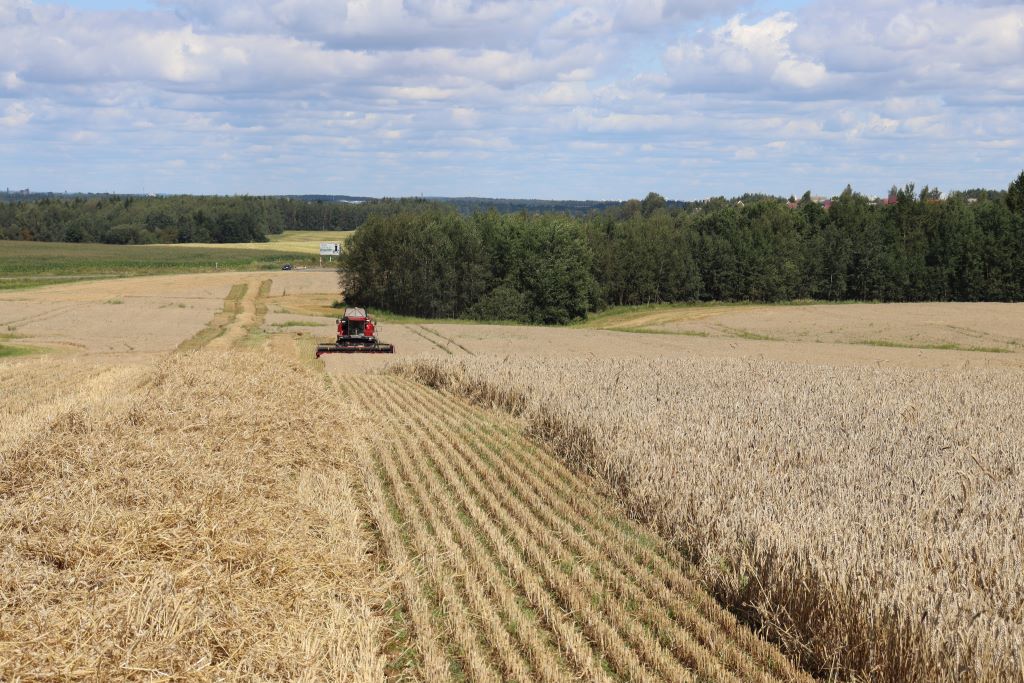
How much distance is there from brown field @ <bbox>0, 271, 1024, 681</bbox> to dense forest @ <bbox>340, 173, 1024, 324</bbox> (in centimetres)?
5721

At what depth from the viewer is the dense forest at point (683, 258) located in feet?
254

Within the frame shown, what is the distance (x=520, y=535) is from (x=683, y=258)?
82.0 m

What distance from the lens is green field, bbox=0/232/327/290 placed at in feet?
347

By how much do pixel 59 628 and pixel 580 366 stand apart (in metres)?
20.4

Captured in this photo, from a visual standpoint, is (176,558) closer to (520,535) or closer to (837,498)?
(520,535)

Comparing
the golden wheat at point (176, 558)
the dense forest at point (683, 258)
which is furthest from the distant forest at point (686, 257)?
the golden wheat at point (176, 558)

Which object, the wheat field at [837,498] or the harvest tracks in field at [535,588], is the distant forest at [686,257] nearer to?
the wheat field at [837,498]

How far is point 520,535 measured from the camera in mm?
11086

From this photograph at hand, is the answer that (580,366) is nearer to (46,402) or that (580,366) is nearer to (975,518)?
(46,402)

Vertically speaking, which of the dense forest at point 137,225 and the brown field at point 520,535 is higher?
the dense forest at point 137,225

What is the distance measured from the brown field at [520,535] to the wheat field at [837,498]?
0.13ft

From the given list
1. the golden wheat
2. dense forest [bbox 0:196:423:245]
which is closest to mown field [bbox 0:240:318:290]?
dense forest [bbox 0:196:423:245]

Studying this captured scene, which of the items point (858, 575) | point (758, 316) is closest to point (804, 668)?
point (858, 575)

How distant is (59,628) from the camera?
630cm
